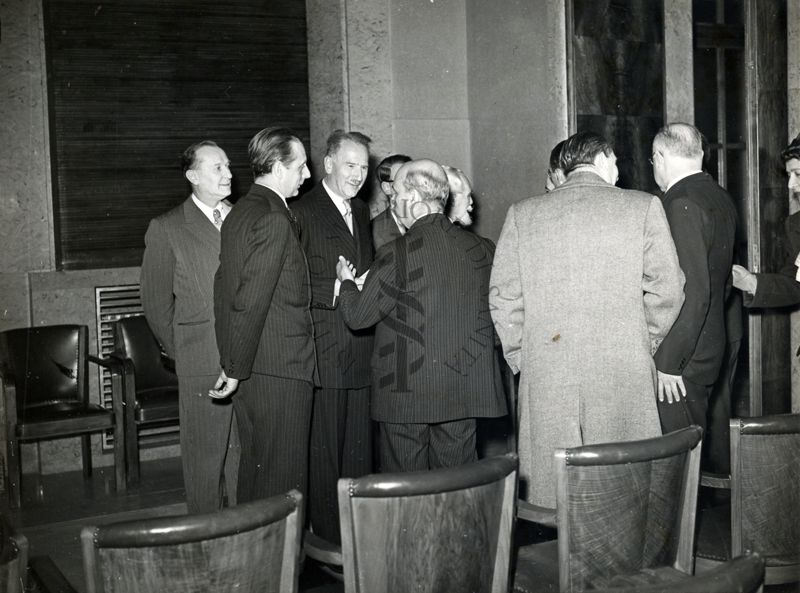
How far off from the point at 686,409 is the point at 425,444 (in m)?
1.00

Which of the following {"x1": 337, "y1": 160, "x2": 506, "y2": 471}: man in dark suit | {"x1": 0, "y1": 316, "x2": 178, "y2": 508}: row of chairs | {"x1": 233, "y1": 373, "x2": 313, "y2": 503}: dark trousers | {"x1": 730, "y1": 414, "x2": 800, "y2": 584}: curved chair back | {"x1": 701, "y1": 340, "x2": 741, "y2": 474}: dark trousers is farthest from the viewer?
{"x1": 0, "y1": 316, "x2": 178, "y2": 508}: row of chairs

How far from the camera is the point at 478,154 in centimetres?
584

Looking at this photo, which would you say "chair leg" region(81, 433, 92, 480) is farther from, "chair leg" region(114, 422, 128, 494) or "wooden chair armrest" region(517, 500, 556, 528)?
"wooden chair armrest" region(517, 500, 556, 528)

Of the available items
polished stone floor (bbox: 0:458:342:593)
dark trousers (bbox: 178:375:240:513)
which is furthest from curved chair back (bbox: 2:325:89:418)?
dark trousers (bbox: 178:375:240:513)

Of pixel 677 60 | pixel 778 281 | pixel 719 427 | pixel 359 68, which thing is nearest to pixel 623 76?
pixel 677 60

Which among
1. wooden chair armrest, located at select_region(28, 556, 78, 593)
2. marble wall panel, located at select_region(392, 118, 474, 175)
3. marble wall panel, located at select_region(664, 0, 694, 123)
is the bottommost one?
wooden chair armrest, located at select_region(28, 556, 78, 593)

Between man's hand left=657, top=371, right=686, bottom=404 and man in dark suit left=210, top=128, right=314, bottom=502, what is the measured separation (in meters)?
1.28

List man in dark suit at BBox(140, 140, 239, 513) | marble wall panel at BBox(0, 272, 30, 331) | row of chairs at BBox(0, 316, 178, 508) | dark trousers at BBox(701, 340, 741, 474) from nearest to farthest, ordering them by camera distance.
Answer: man in dark suit at BBox(140, 140, 239, 513), dark trousers at BBox(701, 340, 741, 474), row of chairs at BBox(0, 316, 178, 508), marble wall panel at BBox(0, 272, 30, 331)

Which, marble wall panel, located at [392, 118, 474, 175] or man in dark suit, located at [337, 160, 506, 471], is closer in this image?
man in dark suit, located at [337, 160, 506, 471]

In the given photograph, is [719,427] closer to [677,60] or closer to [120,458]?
[677,60]

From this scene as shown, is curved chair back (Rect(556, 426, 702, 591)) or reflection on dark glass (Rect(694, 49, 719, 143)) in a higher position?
reflection on dark glass (Rect(694, 49, 719, 143))

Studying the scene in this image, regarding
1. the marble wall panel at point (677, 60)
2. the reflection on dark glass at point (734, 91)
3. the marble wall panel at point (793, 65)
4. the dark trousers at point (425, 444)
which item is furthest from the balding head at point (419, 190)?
the reflection on dark glass at point (734, 91)

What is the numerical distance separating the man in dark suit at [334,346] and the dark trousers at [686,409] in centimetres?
122

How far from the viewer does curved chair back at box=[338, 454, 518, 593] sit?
6.09ft
